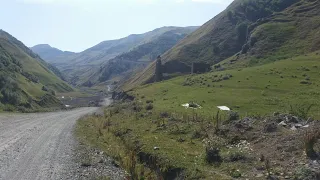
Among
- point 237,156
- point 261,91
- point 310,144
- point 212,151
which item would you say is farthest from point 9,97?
point 310,144

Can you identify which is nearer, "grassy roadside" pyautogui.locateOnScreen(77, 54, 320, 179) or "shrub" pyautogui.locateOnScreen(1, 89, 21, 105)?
"grassy roadside" pyautogui.locateOnScreen(77, 54, 320, 179)

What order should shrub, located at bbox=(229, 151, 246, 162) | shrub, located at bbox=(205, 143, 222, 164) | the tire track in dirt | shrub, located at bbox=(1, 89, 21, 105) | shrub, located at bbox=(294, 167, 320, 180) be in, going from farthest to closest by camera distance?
shrub, located at bbox=(1, 89, 21, 105)
the tire track in dirt
shrub, located at bbox=(205, 143, 222, 164)
shrub, located at bbox=(229, 151, 246, 162)
shrub, located at bbox=(294, 167, 320, 180)

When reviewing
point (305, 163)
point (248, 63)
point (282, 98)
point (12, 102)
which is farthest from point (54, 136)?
point (248, 63)

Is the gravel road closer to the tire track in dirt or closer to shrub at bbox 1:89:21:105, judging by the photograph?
the tire track in dirt

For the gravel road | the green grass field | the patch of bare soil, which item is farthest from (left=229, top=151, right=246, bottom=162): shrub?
the green grass field

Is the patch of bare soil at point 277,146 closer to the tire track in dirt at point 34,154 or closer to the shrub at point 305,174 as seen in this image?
the shrub at point 305,174

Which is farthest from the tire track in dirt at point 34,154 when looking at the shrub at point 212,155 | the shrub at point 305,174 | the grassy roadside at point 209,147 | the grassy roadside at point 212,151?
the shrub at point 305,174

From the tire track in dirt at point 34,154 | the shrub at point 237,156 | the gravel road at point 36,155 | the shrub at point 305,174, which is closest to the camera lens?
the shrub at point 305,174

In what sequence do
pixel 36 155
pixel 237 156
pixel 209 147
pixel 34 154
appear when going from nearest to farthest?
Result: pixel 237 156 < pixel 209 147 < pixel 36 155 < pixel 34 154

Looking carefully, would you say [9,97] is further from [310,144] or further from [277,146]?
[310,144]

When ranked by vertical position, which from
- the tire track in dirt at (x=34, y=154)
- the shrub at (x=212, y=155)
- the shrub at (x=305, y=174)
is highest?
the shrub at (x=305, y=174)

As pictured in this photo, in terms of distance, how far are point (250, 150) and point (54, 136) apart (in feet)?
83.6

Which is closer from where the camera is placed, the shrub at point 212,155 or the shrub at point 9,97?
the shrub at point 212,155

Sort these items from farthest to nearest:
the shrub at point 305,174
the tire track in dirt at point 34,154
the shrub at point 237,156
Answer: the tire track in dirt at point 34,154 < the shrub at point 237,156 < the shrub at point 305,174
